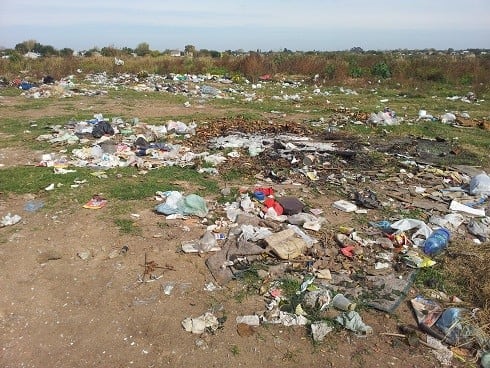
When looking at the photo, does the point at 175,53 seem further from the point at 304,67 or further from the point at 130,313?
the point at 130,313

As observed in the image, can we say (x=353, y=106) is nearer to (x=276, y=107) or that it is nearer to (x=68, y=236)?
(x=276, y=107)

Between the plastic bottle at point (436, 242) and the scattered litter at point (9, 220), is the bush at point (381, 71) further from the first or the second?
the scattered litter at point (9, 220)

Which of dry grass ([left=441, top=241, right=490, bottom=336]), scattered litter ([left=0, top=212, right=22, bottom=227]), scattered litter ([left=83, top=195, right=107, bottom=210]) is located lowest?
scattered litter ([left=0, top=212, right=22, bottom=227])

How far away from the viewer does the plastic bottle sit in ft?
11.9

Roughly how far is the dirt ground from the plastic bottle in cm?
67

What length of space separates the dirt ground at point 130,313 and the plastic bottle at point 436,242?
67 cm

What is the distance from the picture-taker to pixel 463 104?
38.1 ft

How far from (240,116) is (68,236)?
561 centimetres

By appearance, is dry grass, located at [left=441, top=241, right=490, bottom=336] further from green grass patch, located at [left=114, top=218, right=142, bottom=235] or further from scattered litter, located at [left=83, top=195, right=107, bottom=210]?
scattered litter, located at [left=83, top=195, right=107, bottom=210]

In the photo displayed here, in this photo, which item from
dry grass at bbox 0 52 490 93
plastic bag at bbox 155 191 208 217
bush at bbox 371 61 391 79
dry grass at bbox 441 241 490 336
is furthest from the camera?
bush at bbox 371 61 391 79

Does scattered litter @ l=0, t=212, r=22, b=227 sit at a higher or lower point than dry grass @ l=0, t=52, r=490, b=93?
lower

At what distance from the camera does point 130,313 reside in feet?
9.31

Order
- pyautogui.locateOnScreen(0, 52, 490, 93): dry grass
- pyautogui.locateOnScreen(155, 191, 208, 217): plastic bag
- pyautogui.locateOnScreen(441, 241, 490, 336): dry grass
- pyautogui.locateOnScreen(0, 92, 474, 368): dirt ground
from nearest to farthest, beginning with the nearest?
pyautogui.locateOnScreen(0, 92, 474, 368): dirt ground < pyautogui.locateOnScreen(441, 241, 490, 336): dry grass < pyautogui.locateOnScreen(155, 191, 208, 217): plastic bag < pyautogui.locateOnScreen(0, 52, 490, 93): dry grass

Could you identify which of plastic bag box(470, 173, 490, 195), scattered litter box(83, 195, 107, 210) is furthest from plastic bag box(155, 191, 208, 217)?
plastic bag box(470, 173, 490, 195)
